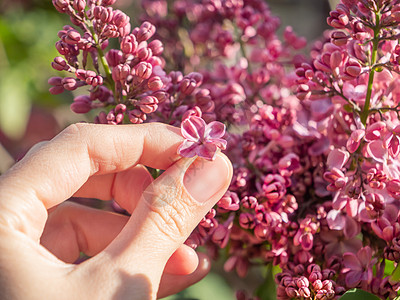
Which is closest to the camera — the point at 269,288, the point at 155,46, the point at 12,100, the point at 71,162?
the point at 71,162

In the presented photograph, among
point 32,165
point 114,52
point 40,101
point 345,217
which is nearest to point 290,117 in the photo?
point 345,217

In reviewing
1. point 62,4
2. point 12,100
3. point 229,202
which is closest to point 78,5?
point 62,4

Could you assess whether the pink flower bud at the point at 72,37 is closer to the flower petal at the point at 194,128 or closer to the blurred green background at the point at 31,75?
the flower petal at the point at 194,128

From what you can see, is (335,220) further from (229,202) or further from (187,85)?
(187,85)

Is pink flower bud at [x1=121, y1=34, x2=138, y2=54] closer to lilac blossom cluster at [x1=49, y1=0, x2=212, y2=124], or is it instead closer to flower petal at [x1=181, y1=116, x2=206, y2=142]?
lilac blossom cluster at [x1=49, y1=0, x2=212, y2=124]

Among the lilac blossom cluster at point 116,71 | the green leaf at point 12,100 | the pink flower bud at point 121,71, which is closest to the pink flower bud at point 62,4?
the lilac blossom cluster at point 116,71

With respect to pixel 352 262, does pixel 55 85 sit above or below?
above

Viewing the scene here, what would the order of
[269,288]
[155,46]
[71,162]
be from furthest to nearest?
[269,288]
[155,46]
[71,162]
